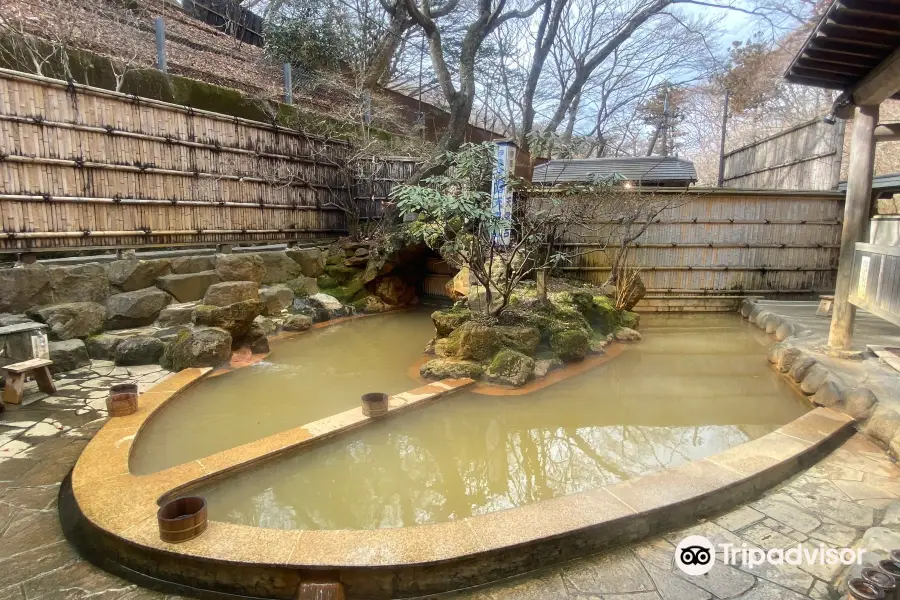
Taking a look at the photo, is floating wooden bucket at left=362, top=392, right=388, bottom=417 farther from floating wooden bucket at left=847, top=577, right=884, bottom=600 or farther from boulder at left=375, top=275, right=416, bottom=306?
boulder at left=375, top=275, right=416, bottom=306

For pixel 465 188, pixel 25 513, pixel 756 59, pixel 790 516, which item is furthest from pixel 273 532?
pixel 756 59

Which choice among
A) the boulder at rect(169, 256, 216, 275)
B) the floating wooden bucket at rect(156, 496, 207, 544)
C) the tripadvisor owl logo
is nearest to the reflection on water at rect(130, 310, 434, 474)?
the floating wooden bucket at rect(156, 496, 207, 544)

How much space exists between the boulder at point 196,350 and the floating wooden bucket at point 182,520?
3.05m

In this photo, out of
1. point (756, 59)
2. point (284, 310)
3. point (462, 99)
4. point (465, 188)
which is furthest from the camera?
point (756, 59)

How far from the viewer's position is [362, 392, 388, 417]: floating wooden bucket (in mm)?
3924

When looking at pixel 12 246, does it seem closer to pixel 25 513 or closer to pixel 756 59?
pixel 25 513

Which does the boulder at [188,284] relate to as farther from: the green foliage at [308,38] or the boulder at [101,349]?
the green foliage at [308,38]

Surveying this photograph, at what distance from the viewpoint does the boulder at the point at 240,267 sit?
23.3ft

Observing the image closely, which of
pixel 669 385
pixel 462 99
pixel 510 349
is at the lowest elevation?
pixel 669 385

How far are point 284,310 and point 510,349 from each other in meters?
4.18

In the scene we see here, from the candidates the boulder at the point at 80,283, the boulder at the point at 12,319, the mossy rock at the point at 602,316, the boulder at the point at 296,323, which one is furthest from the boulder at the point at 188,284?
the mossy rock at the point at 602,316

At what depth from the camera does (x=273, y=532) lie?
91.4 inches

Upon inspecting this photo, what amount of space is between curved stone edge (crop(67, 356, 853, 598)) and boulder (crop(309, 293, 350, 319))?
497 cm

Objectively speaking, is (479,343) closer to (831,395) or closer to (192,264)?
(831,395)
